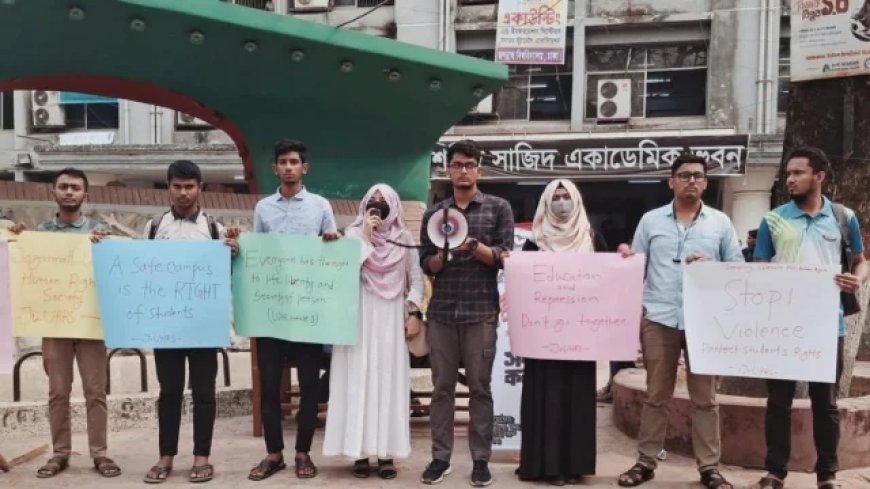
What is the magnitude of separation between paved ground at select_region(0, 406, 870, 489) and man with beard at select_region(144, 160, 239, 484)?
151 millimetres

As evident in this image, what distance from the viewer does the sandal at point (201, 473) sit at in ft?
13.3

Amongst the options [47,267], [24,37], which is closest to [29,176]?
[24,37]

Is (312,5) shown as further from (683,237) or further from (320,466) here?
(683,237)

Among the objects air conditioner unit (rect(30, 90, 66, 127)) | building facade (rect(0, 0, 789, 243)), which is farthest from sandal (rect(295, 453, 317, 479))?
air conditioner unit (rect(30, 90, 66, 127))

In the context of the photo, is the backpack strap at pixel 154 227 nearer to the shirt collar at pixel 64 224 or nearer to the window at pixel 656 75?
the shirt collar at pixel 64 224

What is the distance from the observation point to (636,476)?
4.01 m

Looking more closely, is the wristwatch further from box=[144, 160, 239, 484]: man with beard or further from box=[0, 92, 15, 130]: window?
box=[0, 92, 15, 130]: window

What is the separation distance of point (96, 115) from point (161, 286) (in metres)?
15.7

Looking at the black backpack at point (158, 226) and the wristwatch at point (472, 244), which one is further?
the black backpack at point (158, 226)

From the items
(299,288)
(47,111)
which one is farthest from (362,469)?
(47,111)

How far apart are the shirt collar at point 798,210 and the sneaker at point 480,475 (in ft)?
6.65

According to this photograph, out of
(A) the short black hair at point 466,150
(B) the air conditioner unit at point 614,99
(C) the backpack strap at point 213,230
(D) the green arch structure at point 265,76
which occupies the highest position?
(B) the air conditioner unit at point 614,99

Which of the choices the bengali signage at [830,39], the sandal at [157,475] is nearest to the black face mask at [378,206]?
the sandal at [157,475]

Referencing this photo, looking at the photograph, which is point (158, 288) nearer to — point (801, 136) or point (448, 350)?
point (448, 350)
